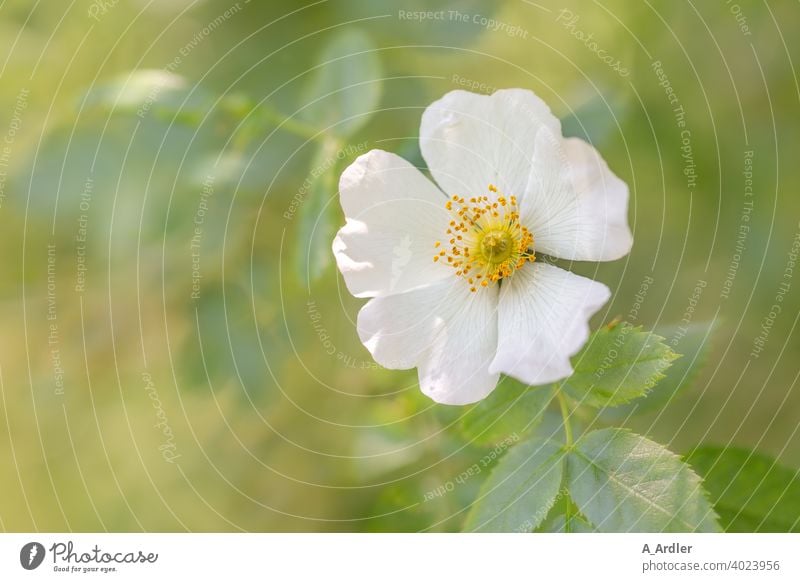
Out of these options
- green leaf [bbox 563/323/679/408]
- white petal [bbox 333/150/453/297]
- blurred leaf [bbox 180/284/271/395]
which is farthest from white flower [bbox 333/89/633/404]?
blurred leaf [bbox 180/284/271/395]

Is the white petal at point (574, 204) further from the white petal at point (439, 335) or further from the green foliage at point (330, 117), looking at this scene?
the green foliage at point (330, 117)

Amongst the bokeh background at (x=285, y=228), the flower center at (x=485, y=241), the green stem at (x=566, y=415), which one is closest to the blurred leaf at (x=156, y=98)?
the bokeh background at (x=285, y=228)

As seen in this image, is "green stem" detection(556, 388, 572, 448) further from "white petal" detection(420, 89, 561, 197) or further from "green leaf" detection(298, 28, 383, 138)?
"green leaf" detection(298, 28, 383, 138)

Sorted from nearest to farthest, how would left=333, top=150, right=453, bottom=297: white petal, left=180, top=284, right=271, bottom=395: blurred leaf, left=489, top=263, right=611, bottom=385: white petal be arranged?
left=489, top=263, right=611, bottom=385: white petal → left=333, top=150, right=453, bottom=297: white petal → left=180, top=284, right=271, bottom=395: blurred leaf

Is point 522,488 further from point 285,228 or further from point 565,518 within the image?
point 285,228

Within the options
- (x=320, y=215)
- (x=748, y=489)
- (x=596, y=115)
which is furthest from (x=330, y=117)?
(x=748, y=489)
